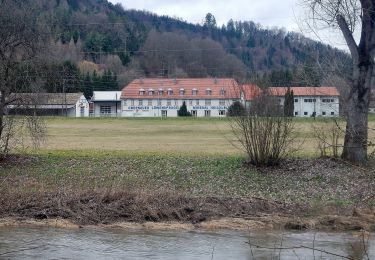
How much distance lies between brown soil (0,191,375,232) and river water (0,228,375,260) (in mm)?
822

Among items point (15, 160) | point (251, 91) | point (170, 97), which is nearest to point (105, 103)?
point (170, 97)

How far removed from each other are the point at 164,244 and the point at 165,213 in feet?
11.0

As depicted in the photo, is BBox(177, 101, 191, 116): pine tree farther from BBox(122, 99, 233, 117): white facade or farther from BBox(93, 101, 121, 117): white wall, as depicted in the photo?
Answer: BBox(93, 101, 121, 117): white wall

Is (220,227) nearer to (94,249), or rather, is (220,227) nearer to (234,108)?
(94,249)

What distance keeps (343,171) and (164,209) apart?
9.38m

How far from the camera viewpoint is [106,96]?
13638 centimetres

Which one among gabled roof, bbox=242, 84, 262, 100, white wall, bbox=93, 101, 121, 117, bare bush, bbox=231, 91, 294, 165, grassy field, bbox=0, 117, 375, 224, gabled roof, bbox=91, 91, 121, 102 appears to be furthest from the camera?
white wall, bbox=93, 101, 121, 117

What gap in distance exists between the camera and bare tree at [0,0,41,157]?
26.6 m

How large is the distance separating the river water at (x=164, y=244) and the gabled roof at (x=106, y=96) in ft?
395

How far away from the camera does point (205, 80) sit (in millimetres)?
131375

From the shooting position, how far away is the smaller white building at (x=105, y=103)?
135125 millimetres

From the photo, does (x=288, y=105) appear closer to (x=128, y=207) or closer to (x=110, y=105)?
(x=128, y=207)

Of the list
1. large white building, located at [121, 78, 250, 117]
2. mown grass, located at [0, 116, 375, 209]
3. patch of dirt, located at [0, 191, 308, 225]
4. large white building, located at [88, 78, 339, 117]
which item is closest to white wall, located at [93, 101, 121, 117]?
large white building, located at [88, 78, 339, 117]

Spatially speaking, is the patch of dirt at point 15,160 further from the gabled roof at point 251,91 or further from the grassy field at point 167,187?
the gabled roof at point 251,91
